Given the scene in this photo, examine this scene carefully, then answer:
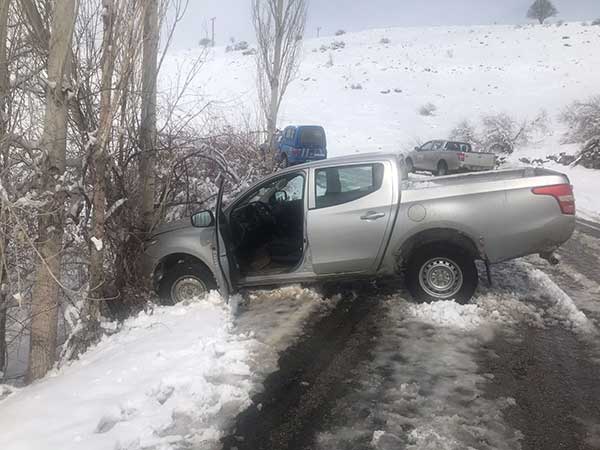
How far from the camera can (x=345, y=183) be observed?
5.78 m

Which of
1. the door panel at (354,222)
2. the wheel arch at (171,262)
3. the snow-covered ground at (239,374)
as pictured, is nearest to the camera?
the snow-covered ground at (239,374)

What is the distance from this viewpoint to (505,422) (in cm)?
340

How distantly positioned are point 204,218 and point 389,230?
2071 mm

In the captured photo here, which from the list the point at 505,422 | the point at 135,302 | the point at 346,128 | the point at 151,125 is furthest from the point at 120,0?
the point at 346,128

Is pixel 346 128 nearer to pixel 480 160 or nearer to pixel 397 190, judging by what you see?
pixel 480 160

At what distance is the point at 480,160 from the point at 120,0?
18.5 metres

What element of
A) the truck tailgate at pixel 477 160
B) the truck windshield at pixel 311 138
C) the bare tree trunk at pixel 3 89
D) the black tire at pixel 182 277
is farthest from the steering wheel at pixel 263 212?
the truck tailgate at pixel 477 160

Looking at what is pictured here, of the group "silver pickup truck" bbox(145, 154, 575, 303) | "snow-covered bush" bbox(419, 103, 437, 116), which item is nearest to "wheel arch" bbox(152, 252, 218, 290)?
"silver pickup truck" bbox(145, 154, 575, 303)

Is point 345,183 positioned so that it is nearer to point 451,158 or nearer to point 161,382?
point 161,382

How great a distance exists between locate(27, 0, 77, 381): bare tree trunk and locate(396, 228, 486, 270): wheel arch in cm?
355

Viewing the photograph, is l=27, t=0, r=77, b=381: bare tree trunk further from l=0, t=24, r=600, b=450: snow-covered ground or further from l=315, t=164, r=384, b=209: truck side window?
l=315, t=164, r=384, b=209: truck side window

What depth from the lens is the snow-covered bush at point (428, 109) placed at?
39219 mm

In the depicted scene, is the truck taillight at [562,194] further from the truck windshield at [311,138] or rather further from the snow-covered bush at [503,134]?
the snow-covered bush at [503,134]

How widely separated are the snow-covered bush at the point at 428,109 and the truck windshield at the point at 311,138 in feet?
68.1
